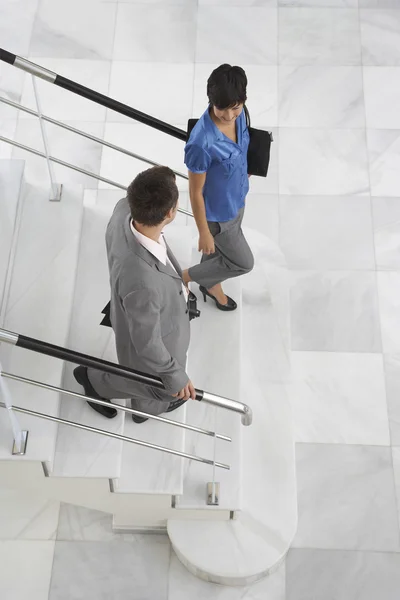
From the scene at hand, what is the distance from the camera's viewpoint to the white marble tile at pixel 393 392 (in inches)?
147

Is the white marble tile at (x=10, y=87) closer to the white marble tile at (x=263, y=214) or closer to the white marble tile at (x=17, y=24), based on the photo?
the white marble tile at (x=17, y=24)

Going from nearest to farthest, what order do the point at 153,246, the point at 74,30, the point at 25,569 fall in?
the point at 153,246 < the point at 25,569 < the point at 74,30

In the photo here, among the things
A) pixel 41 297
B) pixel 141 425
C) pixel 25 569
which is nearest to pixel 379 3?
pixel 41 297

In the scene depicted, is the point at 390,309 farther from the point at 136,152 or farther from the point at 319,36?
the point at 319,36

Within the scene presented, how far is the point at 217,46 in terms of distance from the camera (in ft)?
16.4

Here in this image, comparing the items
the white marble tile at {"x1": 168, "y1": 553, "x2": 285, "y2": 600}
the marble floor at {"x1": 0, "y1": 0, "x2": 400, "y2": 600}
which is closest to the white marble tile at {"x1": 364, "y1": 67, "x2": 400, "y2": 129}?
the marble floor at {"x1": 0, "y1": 0, "x2": 400, "y2": 600}

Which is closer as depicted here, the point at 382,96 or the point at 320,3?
the point at 382,96

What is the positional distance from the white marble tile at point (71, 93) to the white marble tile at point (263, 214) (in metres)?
1.28

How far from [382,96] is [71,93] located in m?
2.31

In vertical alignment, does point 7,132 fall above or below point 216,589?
above

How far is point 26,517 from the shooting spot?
347 centimetres

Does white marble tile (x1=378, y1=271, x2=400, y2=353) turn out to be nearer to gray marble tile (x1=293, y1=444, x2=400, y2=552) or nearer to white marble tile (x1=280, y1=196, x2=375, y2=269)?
white marble tile (x1=280, y1=196, x2=375, y2=269)

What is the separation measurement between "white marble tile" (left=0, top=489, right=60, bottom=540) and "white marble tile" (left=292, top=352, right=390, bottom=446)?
144 centimetres

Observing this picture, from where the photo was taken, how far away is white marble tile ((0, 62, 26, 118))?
4648 millimetres
